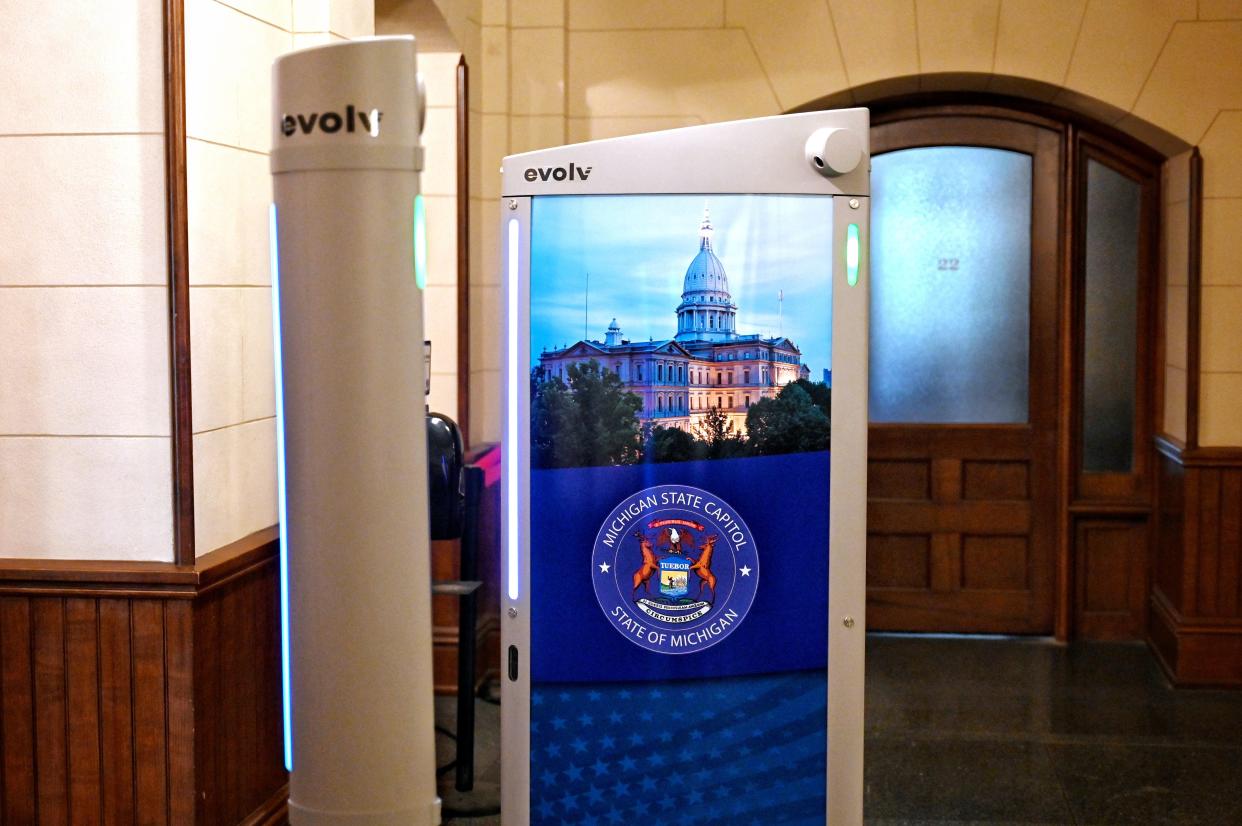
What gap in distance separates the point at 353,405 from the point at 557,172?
4.49 ft

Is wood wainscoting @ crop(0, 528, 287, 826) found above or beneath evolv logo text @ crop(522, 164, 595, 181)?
beneath

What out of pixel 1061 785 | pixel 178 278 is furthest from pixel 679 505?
pixel 1061 785

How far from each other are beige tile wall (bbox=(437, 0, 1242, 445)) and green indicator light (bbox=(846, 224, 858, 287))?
2.54m

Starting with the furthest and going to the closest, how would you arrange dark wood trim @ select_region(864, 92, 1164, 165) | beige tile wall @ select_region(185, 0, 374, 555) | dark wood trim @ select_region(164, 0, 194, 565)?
dark wood trim @ select_region(864, 92, 1164, 165)
beige tile wall @ select_region(185, 0, 374, 555)
dark wood trim @ select_region(164, 0, 194, 565)

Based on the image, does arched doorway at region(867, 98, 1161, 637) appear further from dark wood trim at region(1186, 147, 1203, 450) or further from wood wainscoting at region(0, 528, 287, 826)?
wood wainscoting at region(0, 528, 287, 826)

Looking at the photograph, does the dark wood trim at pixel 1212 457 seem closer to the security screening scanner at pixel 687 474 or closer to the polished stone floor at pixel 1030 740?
the polished stone floor at pixel 1030 740

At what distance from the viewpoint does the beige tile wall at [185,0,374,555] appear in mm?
2955

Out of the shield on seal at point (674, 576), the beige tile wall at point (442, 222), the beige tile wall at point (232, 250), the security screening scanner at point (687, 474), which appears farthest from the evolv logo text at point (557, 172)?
the beige tile wall at point (442, 222)

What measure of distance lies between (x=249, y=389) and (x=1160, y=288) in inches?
148

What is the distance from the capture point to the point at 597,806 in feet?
8.80

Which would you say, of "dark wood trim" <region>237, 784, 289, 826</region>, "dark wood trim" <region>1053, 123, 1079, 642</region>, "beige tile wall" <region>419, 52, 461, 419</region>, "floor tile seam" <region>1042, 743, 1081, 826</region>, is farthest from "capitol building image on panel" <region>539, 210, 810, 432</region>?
"dark wood trim" <region>1053, 123, 1079, 642</region>

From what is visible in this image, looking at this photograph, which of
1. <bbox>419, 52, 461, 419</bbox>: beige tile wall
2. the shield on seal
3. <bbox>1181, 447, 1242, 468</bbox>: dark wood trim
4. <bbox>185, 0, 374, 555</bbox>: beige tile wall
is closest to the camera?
the shield on seal

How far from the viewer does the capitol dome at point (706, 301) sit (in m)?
2.54

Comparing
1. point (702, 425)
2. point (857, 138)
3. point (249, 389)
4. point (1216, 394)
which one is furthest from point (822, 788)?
point (1216, 394)
